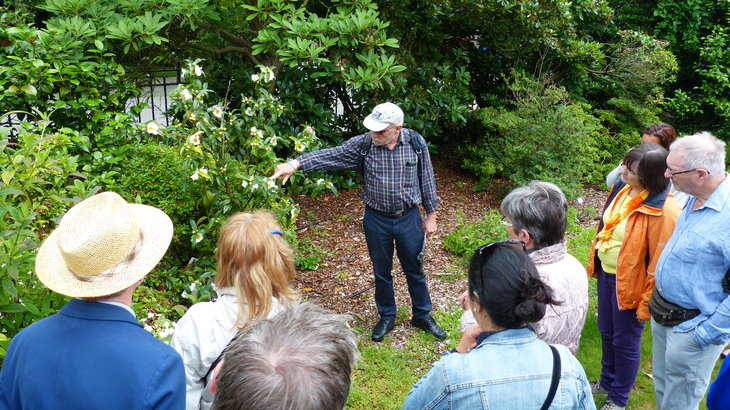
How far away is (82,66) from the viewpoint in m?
4.31

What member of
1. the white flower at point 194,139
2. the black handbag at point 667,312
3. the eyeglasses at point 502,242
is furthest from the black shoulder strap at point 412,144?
the black handbag at point 667,312

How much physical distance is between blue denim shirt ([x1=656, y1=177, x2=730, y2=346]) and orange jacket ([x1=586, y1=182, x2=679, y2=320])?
11.2 inches

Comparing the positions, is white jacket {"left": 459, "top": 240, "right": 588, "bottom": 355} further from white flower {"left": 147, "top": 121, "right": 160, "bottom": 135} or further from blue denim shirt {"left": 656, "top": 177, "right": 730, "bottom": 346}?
white flower {"left": 147, "top": 121, "right": 160, "bottom": 135}

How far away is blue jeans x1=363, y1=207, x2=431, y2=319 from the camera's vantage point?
4.22 meters

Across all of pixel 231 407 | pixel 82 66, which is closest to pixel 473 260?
pixel 231 407

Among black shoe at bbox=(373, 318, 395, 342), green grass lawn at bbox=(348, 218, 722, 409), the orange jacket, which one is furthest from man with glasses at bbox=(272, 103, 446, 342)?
the orange jacket

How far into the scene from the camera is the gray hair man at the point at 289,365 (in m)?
1.54

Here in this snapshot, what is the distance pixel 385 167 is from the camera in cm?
412

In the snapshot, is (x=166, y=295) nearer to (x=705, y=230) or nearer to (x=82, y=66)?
(x=82, y=66)

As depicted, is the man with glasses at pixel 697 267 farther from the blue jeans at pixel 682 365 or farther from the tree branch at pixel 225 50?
the tree branch at pixel 225 50

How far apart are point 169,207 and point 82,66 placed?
4.42ft

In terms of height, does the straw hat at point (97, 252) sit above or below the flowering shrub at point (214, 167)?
above

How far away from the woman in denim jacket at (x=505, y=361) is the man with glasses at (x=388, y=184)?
2113 millimetres

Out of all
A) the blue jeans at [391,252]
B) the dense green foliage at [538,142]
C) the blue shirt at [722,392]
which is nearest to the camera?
the blue shirt at [722,392]
